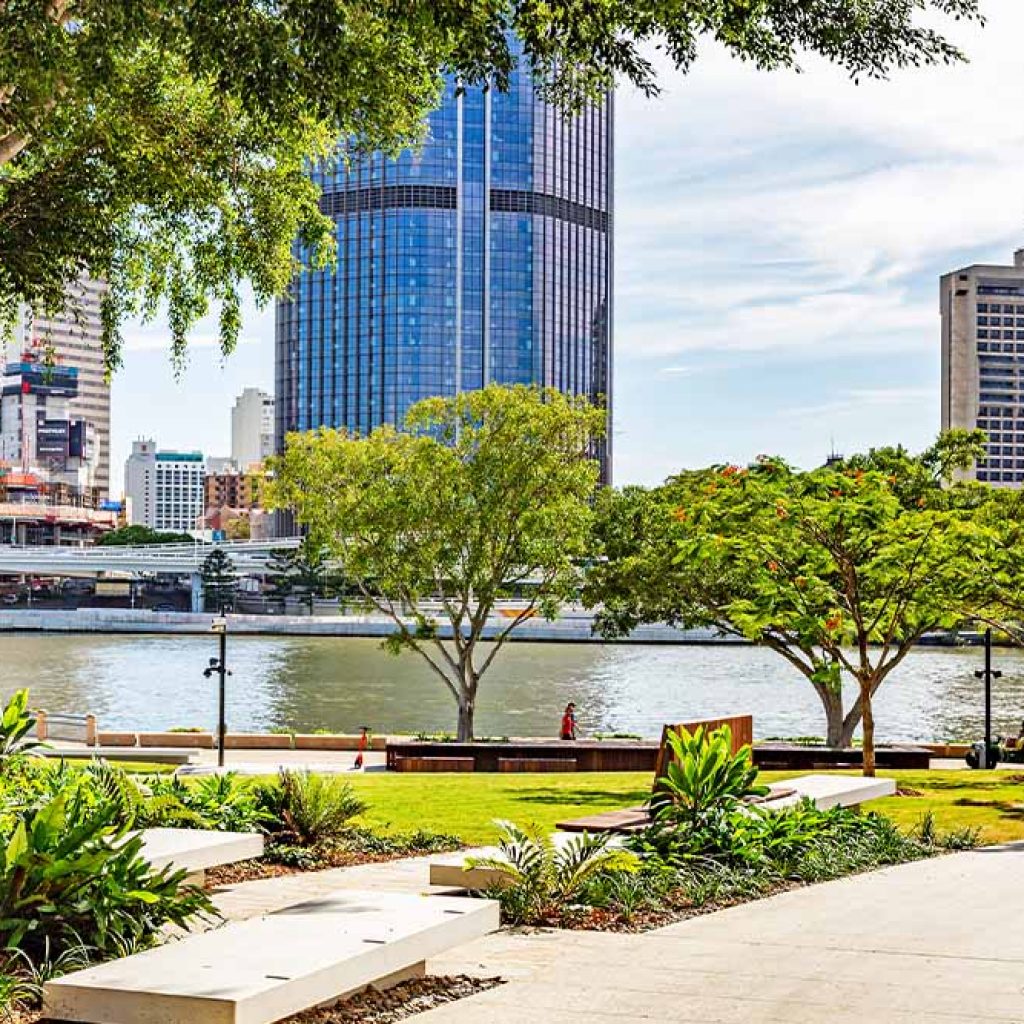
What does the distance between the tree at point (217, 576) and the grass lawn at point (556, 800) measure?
122413 millimetres

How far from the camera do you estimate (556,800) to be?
2042cm

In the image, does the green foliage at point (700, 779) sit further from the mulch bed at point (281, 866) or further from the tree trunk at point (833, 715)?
the tree trunk at point (833, 715)

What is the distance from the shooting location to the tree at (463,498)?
39469mm

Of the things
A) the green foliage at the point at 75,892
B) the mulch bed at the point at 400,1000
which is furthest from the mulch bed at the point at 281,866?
the mulch bed at the point at 400,1000

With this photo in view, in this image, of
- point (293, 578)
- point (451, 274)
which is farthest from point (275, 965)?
point (451, 274)

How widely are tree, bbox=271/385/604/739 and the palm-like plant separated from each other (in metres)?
28.1

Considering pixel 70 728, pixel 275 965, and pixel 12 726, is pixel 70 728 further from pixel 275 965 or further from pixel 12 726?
pixel 275 965

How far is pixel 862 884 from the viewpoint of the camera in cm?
1214

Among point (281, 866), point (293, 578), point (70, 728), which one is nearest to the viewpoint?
point (281, 866)

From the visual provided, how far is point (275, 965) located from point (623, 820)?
641cm

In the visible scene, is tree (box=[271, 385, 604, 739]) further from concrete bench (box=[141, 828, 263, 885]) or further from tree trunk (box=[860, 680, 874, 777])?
concrete bench (box=[141, 828, 263, 885])

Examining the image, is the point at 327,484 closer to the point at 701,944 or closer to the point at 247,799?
the point at 247,799

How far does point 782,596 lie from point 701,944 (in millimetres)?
15736

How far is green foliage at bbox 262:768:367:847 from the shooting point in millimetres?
13344
